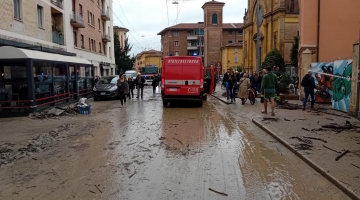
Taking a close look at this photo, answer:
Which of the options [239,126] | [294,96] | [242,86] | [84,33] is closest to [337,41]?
[294,96]

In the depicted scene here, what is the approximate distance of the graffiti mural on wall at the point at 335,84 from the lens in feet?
42.1

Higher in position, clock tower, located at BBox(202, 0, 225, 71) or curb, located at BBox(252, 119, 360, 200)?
clock tower, located at BBox(202, 0, 225, 71)

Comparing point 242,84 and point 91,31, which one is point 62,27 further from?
point 242,84

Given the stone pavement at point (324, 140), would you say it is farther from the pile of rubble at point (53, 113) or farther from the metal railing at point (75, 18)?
the metal railing at point (75, 18)

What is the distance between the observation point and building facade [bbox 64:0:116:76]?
3103 cm

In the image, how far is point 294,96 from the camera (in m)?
18.7

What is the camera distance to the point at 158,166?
241 inches

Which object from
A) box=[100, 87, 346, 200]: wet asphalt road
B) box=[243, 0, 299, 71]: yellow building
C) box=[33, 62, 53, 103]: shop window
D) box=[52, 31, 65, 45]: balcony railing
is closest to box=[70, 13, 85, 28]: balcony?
box=[52, 31, 65, 45]: balcony railing

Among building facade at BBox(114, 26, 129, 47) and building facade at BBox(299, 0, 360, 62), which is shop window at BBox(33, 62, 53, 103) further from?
building facade at BBox(114, 26, 129, 47)

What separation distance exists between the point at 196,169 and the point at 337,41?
1920cm

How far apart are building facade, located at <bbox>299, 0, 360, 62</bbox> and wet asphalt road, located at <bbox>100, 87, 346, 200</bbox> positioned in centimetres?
1387

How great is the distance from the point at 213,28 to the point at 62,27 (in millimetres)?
47689

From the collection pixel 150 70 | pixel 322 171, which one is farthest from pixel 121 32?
pixel 322 171

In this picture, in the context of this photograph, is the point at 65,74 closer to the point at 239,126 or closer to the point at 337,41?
the point at 239,126
